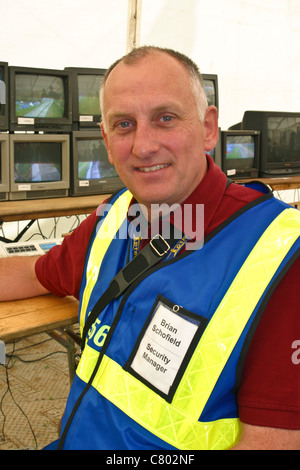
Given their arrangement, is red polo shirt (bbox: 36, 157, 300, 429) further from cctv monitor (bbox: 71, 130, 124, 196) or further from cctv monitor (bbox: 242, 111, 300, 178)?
cctv monitor (bbox: 242, 111, 300, 178)

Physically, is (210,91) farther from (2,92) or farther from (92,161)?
(2,92)

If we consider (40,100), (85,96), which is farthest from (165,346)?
(85,96)

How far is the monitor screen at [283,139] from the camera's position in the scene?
4.13 m

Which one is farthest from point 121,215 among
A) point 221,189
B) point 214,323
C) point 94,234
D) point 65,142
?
point 65,142

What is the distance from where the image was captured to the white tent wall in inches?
146

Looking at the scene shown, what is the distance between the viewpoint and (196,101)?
109 centimetres

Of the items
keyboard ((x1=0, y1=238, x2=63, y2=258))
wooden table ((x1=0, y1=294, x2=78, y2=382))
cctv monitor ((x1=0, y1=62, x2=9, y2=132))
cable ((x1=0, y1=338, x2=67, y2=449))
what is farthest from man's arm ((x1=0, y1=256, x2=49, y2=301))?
cctv monitor ((x1=0, y1=62, x2=9, y2=132))

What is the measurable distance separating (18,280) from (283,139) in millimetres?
3401

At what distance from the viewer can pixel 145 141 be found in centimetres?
105

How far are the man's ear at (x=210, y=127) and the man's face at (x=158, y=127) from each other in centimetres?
4

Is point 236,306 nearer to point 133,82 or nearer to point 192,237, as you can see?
point 192,237

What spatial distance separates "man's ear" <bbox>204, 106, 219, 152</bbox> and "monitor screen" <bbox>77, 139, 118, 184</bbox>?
1991 millimetres
